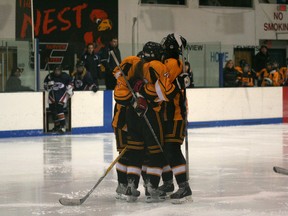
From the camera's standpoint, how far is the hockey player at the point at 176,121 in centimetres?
706

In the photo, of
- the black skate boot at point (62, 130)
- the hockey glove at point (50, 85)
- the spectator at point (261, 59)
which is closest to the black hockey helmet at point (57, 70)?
the hockey glove at point (50, 85)

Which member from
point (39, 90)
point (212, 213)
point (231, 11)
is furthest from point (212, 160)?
point (231, 11)

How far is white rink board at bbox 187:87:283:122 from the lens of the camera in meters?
16.2

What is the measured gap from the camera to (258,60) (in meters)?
18.3

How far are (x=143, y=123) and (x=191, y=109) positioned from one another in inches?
354

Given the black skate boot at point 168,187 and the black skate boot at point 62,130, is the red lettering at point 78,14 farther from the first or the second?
the black skate boot at point 168,187

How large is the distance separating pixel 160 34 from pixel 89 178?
12455mm

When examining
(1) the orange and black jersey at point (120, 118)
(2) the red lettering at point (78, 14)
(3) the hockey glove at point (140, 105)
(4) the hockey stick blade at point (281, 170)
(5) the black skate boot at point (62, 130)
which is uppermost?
(2) the red lettering at point (78, 14)

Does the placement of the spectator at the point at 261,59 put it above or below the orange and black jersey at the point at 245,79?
above

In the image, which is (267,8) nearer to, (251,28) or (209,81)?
(251,28)

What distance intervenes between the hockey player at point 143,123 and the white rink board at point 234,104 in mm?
8740

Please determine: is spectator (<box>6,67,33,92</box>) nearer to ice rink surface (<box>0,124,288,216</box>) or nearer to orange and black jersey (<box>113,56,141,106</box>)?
ice rink surface (<box>0,124,288,216</box>)

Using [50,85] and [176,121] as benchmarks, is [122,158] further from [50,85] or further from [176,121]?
[50,85]

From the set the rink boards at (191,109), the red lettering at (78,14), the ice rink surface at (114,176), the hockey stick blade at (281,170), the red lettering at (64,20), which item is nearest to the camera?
the ice rink surface at (114,176)
